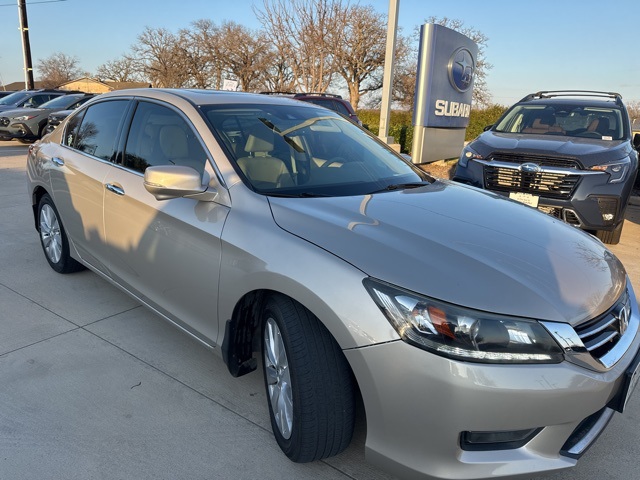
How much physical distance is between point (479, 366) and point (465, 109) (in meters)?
12.8

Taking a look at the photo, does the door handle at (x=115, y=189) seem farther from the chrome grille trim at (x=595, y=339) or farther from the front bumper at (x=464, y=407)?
the chrome grille trim at (x=595, y=339)

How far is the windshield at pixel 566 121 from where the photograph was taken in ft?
22.1

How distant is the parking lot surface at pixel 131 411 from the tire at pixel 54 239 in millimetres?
431

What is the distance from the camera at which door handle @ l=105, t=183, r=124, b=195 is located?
3189 millimetres

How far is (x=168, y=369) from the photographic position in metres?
3.06

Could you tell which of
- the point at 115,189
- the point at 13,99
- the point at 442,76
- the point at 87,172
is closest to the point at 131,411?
the point at 115,189

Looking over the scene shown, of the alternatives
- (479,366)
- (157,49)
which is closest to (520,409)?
(479,366)

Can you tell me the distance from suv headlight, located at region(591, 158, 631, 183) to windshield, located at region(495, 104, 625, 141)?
985mm

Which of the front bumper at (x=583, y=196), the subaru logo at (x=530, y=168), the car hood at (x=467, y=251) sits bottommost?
the front bumper at (x=583, y=196)

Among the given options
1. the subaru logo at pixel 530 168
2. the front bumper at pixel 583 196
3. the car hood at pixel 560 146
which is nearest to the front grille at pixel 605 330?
the front bumper at pixel 583 196

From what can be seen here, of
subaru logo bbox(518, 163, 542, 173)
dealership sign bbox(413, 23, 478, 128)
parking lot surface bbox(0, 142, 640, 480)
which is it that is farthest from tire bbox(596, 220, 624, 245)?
dealership sign bbox(413, 23, 478, 128)

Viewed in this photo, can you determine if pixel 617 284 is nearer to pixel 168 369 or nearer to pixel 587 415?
pixel 587 415

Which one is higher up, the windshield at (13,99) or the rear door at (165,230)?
the rear door at (165,230)

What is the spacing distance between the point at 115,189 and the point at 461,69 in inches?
433
